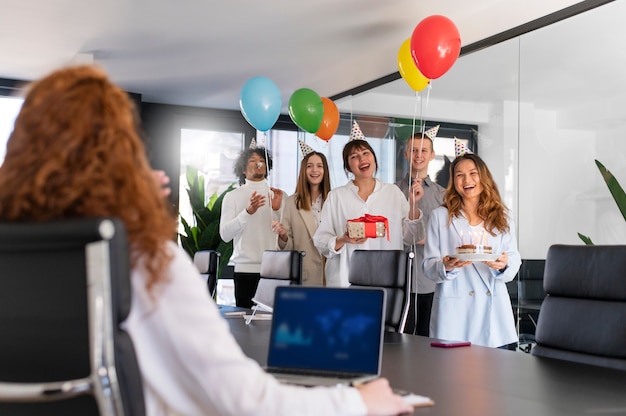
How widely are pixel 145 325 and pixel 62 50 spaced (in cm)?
602

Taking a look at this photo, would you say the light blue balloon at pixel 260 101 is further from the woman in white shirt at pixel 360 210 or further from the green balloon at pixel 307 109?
the woman in white shirt at pixel 360 210

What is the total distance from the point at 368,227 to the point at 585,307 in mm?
1847

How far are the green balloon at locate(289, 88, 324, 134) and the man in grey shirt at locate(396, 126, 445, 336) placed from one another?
31.0 inches

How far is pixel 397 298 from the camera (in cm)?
283

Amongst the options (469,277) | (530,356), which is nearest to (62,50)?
(469,277)

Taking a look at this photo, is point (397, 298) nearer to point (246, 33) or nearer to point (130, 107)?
point (130, 107)

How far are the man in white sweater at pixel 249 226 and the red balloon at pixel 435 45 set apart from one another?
1.48 metres

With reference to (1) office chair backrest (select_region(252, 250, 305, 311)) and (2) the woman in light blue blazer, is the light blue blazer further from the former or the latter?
(1) office chair backrest (select_region(252, 250, 305, 311))

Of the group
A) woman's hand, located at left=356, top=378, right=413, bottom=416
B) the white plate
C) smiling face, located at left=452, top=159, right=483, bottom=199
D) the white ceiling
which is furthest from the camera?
the white ceiling

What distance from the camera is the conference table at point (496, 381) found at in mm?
1373

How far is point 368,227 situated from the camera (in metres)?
3.87

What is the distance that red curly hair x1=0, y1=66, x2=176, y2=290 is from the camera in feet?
3.03

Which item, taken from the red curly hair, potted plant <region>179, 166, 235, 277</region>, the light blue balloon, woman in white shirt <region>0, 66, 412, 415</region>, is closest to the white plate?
woman in white shirt <region>0, 66, 412, 415</region>

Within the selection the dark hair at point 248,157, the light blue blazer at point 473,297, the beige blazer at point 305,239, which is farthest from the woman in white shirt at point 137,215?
the dark hair at point 248,157
